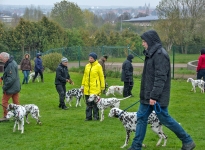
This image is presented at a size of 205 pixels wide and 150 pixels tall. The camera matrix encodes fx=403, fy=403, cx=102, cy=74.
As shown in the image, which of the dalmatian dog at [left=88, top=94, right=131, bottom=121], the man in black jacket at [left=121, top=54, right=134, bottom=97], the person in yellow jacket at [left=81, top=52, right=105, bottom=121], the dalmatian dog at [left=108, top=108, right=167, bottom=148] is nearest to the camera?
the dalmatian dog at [left=108, top=108, right=167, bottom=148]

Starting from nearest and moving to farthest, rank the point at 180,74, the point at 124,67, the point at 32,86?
1. the point at 124,67
2. the point at 32,86
3. the point at 180,74

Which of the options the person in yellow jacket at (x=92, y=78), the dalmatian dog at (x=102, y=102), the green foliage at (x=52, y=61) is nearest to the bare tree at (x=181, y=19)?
the green foliage at (x=52, y=61)

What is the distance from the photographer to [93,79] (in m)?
11.7

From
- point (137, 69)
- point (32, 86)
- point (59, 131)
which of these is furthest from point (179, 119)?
point (137, 69)

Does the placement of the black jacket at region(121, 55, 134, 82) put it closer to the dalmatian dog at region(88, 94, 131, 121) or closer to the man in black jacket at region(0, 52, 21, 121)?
the dalmatian dog at region(88, 94, 131, 121)

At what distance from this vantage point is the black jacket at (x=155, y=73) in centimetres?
732

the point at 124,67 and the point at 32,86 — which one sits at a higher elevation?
the point at 124,67

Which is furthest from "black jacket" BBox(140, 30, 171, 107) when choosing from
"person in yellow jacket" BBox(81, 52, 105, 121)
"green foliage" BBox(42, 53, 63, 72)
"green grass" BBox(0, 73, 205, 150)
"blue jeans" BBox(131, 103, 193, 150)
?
"green foliage" BBox(42, 53, 63, 72)

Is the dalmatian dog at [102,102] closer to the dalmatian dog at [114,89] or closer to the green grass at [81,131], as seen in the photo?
the green grass at [81,131]

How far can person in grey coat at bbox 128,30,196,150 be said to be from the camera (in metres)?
7.33

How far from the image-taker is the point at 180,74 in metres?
25.9

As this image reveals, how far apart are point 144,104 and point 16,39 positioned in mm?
38143

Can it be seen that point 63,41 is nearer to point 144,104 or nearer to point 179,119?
point 179,119

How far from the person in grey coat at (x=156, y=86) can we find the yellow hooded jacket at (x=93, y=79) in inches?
163
